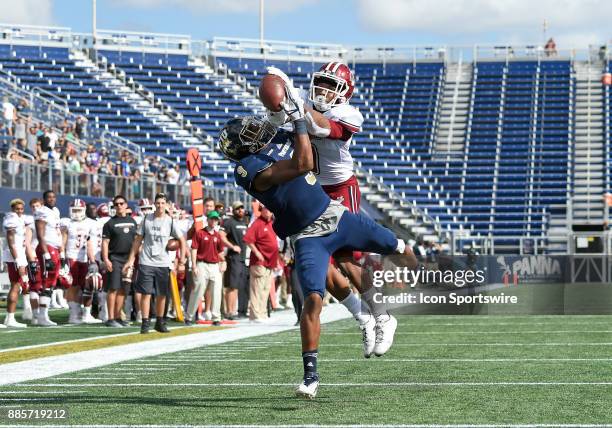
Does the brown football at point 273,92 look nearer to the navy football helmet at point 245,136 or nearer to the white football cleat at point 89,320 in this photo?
the navy football helmet at point 245,136

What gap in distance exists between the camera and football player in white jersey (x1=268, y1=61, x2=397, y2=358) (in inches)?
295

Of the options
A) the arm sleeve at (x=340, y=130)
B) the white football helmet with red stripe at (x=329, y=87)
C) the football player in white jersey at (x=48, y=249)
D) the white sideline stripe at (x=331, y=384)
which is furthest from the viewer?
the football player in white jersey at (x=48, y=249)

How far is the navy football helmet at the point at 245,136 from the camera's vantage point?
718cm

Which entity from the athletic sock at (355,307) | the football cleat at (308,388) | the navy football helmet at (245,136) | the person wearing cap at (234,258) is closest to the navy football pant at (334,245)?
the athletic sock at (355,307)

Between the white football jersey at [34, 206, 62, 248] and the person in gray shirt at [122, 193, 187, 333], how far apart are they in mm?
1861

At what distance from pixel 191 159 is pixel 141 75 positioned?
2940 centimetres

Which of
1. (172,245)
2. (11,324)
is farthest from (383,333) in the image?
(11,324)

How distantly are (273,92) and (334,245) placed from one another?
1103mm

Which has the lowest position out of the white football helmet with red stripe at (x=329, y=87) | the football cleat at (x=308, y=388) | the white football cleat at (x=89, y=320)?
the white football cleat at (x=89, y=320)

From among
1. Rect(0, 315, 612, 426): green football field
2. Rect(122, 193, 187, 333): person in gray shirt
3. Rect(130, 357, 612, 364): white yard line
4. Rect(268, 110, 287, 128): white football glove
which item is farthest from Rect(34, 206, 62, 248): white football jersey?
Rect(268, 110, 287, 128): white football glove

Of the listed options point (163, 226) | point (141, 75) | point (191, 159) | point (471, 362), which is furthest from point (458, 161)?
point (471, 362)

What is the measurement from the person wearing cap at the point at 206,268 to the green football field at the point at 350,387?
3.80 m

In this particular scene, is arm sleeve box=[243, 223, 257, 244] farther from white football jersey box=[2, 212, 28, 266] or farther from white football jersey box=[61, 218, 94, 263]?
white football jersey box=[2, 212, 28, 266]

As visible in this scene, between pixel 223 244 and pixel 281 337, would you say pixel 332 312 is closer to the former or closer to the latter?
pixel 223 244
